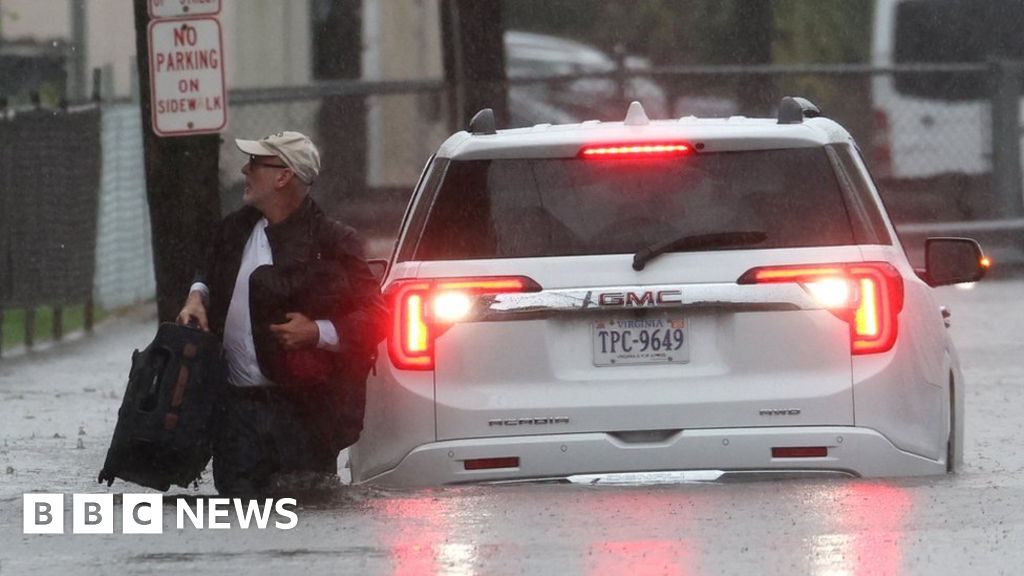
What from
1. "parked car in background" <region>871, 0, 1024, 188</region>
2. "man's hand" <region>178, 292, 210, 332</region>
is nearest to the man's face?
"man's hand" <region>178, 292, 210, 332</region>

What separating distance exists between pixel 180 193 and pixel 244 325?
118 inches

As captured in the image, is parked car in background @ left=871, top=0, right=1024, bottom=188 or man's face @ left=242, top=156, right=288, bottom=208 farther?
parked car in background @ left=871, top=0, right=1024, bottom=188

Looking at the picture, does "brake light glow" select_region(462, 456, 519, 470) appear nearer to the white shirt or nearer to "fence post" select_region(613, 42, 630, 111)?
the white shirt

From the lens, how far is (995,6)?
95.9 feet

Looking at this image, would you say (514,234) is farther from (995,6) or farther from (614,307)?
(995,6)

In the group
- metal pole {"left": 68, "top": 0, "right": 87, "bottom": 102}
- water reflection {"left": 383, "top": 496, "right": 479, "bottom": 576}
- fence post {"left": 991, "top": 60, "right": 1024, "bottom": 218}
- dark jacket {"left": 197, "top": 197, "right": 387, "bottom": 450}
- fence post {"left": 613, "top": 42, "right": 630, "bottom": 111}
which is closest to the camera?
water reflection {"left": 383, "top": 496, "right": 479, "bottom": 576}

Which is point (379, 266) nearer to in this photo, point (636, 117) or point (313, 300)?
point (313, 300)

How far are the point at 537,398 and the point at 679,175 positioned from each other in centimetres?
88

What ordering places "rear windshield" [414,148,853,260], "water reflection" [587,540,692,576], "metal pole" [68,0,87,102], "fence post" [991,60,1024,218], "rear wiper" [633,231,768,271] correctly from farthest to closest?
"metal pole" [68,0,87,102] → "fence post" [991,60,1024,218] → "rear windshield" [414,148,853,260] → "rear wiper" [633,231,768,271] → "water reflection" [587,540,692,576]

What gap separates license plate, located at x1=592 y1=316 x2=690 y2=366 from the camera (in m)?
8.38

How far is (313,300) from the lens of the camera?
877 centimetres

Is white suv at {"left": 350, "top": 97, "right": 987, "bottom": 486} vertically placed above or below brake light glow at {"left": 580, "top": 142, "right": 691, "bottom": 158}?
below

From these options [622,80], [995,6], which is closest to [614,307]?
[622,80]

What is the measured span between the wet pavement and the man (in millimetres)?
223
